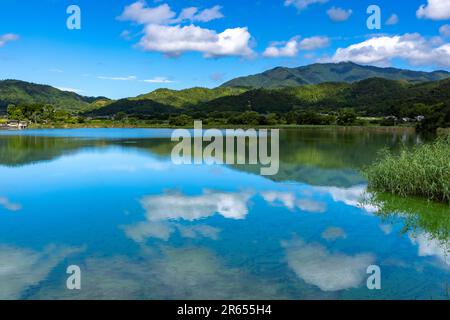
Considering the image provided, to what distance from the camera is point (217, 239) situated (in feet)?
34.8

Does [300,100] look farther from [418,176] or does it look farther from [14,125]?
[418,176]

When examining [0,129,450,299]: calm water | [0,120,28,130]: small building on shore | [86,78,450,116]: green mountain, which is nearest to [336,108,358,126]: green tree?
[86,78,450,116]: green mountain

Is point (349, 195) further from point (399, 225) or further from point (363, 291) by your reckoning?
point (363, 291)

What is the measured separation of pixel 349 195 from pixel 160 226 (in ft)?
28.1

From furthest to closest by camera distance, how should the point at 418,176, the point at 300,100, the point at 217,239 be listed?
the point at 300,100 < the point at 418,176 < the point at 217,239

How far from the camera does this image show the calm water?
7590 mm

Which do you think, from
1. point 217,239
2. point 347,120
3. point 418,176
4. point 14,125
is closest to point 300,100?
point 347,120

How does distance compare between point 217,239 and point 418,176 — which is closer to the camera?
point 217,239

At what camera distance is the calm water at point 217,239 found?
759 cm

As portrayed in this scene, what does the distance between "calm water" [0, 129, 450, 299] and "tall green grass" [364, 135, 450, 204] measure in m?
0.75

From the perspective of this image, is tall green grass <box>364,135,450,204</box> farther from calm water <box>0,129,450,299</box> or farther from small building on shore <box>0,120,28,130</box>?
small building on shore <box>0,120,28,130</box>

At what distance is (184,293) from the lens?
7227 mm

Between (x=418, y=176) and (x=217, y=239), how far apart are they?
8.90 m
